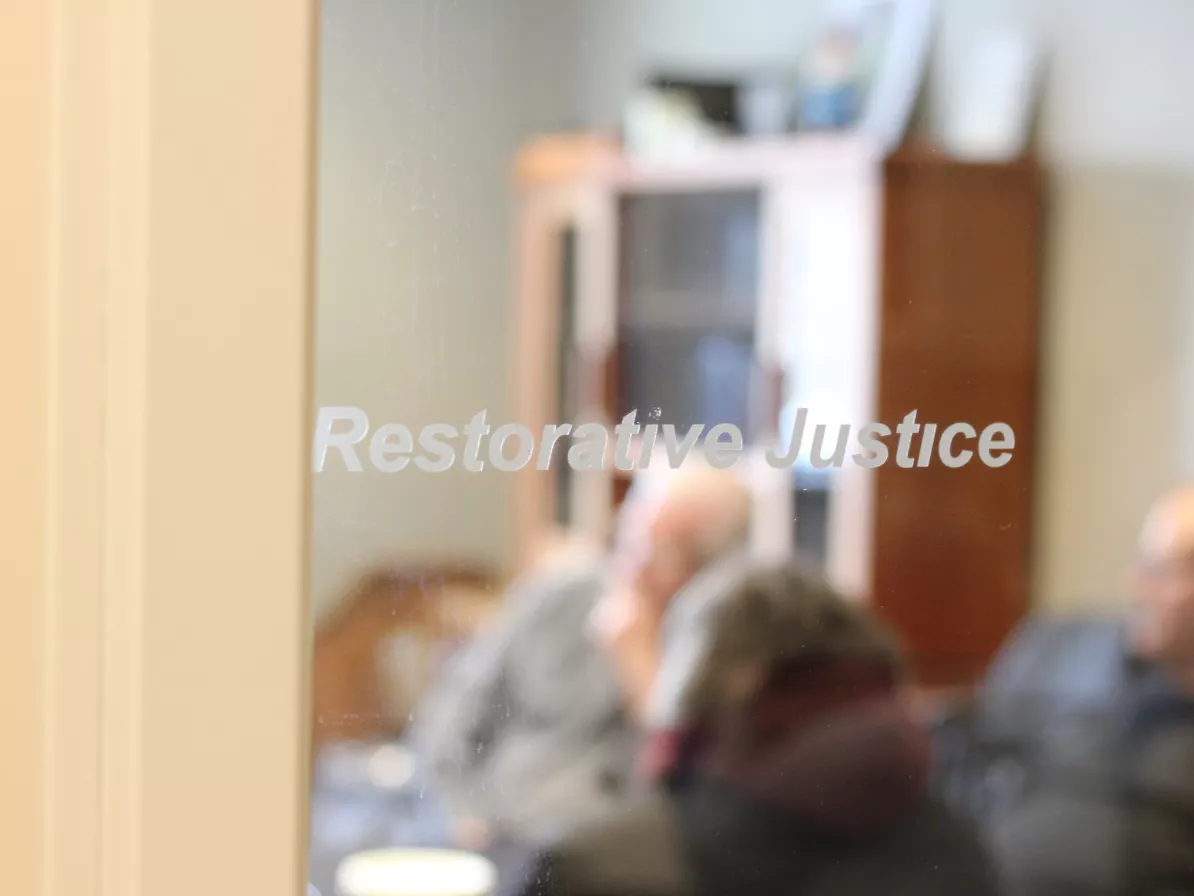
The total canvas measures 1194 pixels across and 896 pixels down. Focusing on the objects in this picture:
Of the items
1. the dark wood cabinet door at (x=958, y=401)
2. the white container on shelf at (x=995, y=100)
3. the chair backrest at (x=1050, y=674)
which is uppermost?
the white container on shelf at (x=995, y=100)

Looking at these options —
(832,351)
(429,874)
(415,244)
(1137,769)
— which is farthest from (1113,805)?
(415,244)

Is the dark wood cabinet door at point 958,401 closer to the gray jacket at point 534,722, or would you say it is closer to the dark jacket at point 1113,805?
the dark jacket at point 1113,805

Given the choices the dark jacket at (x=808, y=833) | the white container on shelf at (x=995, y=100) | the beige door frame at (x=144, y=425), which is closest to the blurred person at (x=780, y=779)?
the dark jacket at (x=808, y=833)

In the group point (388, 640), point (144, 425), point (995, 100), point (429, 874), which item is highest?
point (995, 100)

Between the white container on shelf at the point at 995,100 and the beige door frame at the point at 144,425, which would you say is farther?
the white container on shelf at the point at 995,100

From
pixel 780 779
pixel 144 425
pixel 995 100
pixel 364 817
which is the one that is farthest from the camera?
pixel 995 100

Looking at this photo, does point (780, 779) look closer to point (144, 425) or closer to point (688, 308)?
point (688, 308)

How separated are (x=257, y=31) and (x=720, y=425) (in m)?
0.31

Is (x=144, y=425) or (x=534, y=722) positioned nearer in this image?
(x=144, y=425)

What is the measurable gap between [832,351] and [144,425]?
450 mm

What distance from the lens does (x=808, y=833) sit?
2.26 feet

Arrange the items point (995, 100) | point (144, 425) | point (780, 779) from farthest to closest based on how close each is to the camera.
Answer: point (995, 100), point (780, 779), point (144, 425)

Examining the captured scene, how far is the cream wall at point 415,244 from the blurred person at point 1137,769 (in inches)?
18.0

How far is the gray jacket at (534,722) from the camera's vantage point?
64 cm
